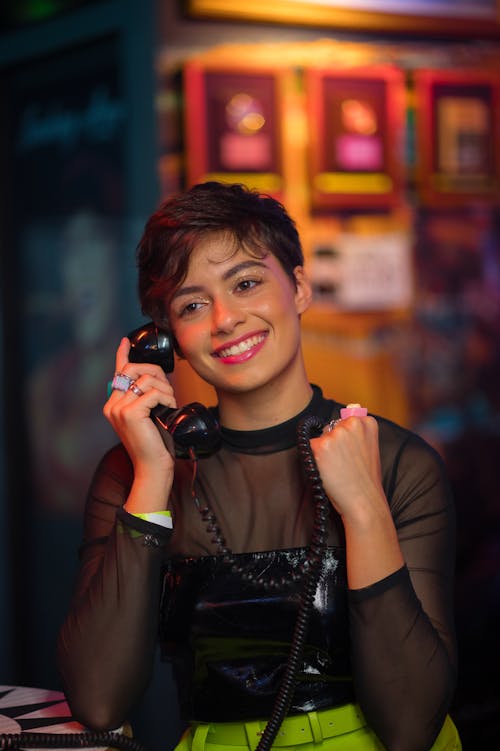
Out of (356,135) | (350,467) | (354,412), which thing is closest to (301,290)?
(354,412)

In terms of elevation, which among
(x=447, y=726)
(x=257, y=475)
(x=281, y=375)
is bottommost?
(x=447, y=726)

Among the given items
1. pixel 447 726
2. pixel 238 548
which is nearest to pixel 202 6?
pixel 238 548

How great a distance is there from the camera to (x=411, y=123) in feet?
11.6

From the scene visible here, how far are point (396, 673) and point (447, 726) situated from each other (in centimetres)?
28

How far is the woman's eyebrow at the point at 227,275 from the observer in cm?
178

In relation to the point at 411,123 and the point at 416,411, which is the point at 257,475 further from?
the point at 411,123

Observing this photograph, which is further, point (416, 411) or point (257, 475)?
point (416, 411)

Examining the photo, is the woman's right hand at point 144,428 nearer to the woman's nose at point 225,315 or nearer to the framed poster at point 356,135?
the woman's nose at point 225,315

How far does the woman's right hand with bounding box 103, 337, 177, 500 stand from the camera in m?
1.72

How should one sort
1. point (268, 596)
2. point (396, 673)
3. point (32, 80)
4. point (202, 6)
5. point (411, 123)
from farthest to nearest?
1. point (32, 80)
2. point (411, 123)
3. point (202, 6)
4. point (268, 596)
5. point (396, 673)

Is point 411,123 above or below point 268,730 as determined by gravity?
above

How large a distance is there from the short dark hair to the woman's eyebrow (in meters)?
0.01

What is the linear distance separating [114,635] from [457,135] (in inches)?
99.9

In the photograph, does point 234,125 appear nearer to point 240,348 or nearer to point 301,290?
point 301,290
